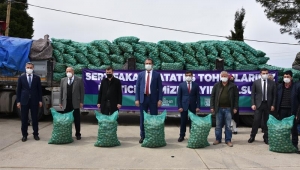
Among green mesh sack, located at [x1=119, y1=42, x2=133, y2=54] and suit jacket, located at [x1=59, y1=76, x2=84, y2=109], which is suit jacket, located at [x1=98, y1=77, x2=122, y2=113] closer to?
suit jacket, located at [x1=59, y1=76, x2=84, y2=109]

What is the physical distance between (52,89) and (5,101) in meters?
1.92

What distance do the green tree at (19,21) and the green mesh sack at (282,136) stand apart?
28.2 metres

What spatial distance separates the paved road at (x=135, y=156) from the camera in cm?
517

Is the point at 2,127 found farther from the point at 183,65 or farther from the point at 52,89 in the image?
the point at 183,65

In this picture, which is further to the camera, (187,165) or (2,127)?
(2,127)

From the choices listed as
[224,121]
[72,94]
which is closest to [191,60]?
[224,121]

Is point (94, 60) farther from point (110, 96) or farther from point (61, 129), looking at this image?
point (61, 129)

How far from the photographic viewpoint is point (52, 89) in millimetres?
10102

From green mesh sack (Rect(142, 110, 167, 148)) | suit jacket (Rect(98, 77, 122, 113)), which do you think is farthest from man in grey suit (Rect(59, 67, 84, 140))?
green mesh sack (Rect(142, 110, 167, 148))

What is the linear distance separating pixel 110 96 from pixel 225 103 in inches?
107

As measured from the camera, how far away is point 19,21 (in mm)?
30625

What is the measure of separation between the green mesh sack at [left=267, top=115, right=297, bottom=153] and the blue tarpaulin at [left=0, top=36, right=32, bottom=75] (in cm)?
788

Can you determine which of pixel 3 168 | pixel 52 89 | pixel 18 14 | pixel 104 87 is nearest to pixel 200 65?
pixel 104 87

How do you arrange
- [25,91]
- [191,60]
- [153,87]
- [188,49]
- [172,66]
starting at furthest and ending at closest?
[188,49], [191,60], [172,66], [25,91], [153,87]
